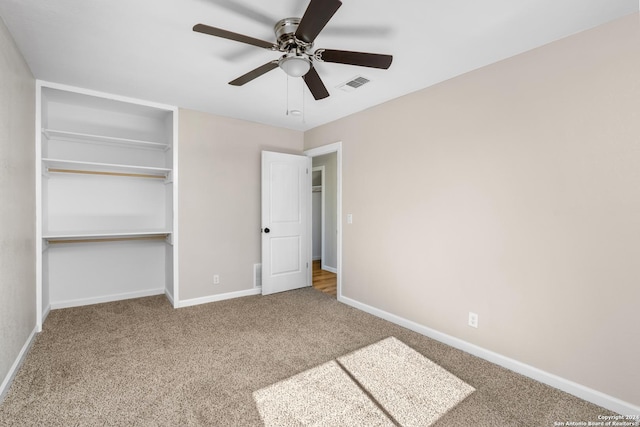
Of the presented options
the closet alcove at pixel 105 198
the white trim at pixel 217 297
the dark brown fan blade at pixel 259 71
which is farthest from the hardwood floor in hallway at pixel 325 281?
the dark brown fan blade at pixel 259 71

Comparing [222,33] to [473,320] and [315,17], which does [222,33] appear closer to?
[315,17]

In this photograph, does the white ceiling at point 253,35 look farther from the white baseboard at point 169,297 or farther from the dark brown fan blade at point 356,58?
the white baseboard at point 169,297

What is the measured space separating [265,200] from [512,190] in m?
2.90

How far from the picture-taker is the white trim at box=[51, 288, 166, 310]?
3.50 meters

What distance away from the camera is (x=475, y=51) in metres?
2.23

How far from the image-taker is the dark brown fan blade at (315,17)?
1.38m

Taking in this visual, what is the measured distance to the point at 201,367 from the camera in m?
2.28

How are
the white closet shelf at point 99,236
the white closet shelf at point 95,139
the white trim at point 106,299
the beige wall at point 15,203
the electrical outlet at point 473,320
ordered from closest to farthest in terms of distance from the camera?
the beige wall at point 15,203 < the electrical outlet at point 473,320 < the white closet shelf at point 99,236 < the white closet shelf at point 95,139 < the white trim at point 106,299

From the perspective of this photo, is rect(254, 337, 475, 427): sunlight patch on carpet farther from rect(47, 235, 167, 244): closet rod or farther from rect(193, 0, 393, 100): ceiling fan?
rect(47, 235, 167, 244): closet rod

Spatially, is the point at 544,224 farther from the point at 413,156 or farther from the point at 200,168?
the point at 200,168

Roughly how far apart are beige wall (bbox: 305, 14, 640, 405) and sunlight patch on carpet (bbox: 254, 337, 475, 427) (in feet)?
2.17

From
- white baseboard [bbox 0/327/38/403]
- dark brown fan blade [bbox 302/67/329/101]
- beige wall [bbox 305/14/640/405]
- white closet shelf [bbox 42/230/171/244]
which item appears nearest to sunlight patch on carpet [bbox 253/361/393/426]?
beige wall [bbox 305/14/640/405]

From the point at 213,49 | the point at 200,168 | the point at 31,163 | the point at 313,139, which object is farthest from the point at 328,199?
the point at 31,163

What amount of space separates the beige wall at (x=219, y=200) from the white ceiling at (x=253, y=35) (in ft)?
2.62
